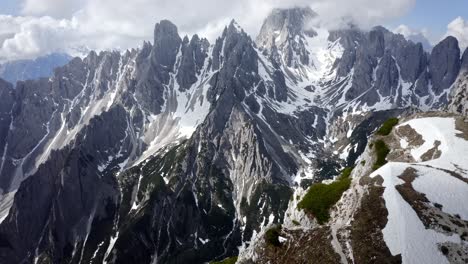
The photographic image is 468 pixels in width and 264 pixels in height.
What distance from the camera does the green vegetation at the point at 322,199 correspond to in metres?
69.1

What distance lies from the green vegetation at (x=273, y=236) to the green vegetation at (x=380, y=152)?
3533 cm

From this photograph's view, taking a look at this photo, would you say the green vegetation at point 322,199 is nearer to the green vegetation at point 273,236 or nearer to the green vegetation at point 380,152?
the green vegetation at point 273,236

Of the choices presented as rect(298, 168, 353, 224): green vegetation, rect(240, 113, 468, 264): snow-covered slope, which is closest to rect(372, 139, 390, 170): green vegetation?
rect(240, 113, 468, 264): snow-covered slope

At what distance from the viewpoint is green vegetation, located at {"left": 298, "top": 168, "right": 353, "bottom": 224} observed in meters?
69.1

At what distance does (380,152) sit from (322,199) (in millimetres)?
32017

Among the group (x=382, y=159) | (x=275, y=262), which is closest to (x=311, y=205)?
(x=275, y=262)

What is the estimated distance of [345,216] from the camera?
210 feet

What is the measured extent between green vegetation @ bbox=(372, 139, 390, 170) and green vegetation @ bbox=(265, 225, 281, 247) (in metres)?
35.3

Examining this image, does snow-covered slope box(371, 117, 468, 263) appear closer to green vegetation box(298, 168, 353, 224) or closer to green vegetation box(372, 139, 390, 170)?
green vegetation box(298, 168, 353, 224)

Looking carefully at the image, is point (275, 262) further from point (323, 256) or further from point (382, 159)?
point (382, 159)

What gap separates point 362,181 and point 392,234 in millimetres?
13763

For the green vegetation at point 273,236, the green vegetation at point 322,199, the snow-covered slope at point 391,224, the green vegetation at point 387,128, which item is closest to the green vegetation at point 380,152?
the green vegetation at point 387,128

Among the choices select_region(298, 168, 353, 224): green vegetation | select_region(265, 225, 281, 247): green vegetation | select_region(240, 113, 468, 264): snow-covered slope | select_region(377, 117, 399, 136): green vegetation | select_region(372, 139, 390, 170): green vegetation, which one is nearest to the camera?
select_region(240, 113, 468, 264): snow-covered slope

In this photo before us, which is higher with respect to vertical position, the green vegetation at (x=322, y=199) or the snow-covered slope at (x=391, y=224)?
the green vegetation at (x=322, y=199)
